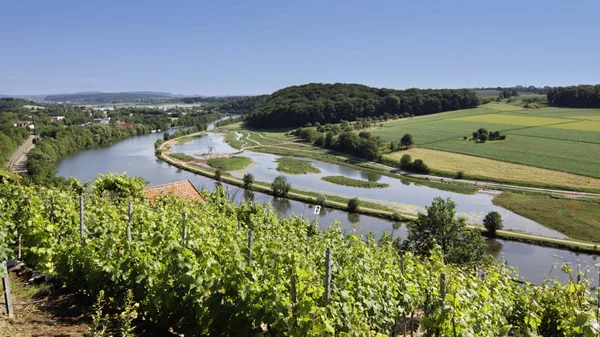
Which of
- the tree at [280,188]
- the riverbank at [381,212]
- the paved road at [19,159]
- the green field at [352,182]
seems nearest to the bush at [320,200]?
the riverbank at [381,212]

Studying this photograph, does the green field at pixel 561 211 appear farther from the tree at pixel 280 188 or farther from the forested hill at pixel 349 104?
the forested hill at pixel 349 104

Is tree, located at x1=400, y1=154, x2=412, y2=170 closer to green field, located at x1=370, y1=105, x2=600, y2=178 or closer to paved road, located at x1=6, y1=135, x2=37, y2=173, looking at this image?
green field, located at x1=370, y1=105, x2=600, y2=178

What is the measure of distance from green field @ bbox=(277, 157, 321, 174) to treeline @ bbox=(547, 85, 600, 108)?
87772 millimetres

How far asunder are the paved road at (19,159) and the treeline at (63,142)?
1088 millimetres

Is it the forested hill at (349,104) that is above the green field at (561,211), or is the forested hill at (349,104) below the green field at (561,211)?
above

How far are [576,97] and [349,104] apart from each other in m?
60.0

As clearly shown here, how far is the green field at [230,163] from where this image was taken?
53.1 meters

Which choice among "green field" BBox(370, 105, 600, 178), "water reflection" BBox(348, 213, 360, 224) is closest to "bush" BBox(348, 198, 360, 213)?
"water reflection" BBox(348, 213, 360, 224)

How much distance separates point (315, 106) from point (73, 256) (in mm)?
103164

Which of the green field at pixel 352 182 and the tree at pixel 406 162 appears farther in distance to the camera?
the tree at pixel 406 162

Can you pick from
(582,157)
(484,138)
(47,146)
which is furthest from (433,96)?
(47,146)

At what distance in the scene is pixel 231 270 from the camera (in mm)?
4770

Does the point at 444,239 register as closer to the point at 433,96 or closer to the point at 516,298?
the point at 516,298

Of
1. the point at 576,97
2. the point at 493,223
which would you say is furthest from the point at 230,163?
the point at 576,97
